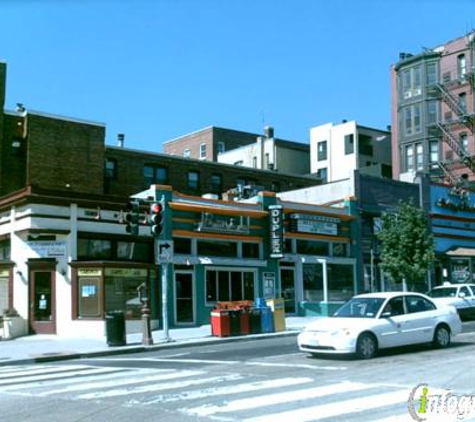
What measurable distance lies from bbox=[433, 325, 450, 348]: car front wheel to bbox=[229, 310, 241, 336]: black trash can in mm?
8861

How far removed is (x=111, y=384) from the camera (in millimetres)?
12547

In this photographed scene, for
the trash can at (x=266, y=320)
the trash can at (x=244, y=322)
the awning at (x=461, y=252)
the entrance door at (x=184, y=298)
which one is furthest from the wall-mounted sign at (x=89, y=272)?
the awning at (x=461, y=252)

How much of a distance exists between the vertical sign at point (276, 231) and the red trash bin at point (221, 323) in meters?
7.89

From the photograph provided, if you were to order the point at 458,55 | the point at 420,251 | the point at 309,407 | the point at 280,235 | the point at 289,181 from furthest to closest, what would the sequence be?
the point at 458,55, the point at 289,181, the point at 420,251, the point at 280,235, the point at 309,407

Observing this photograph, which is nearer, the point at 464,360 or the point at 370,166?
the point at 464,360

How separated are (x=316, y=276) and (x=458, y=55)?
1141 inches

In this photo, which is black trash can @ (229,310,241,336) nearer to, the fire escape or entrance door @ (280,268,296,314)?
entrance door @ (280,268,296,314)

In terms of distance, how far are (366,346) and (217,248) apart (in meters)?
15.8

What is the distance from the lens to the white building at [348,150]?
63.0 meters

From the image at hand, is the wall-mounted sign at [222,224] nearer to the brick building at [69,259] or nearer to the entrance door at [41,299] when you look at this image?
the brick building at [69,259]

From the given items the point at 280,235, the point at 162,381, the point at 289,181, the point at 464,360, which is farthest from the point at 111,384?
the point at 289,181

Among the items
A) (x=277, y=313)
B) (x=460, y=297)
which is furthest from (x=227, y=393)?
(x=460, y=297)

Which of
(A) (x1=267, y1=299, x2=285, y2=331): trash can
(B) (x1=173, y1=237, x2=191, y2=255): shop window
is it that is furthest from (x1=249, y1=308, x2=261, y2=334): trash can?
(B) (x1=173, y1=237, x2=191, y2=255): shop window

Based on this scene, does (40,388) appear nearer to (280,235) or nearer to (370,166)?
(280,235)
